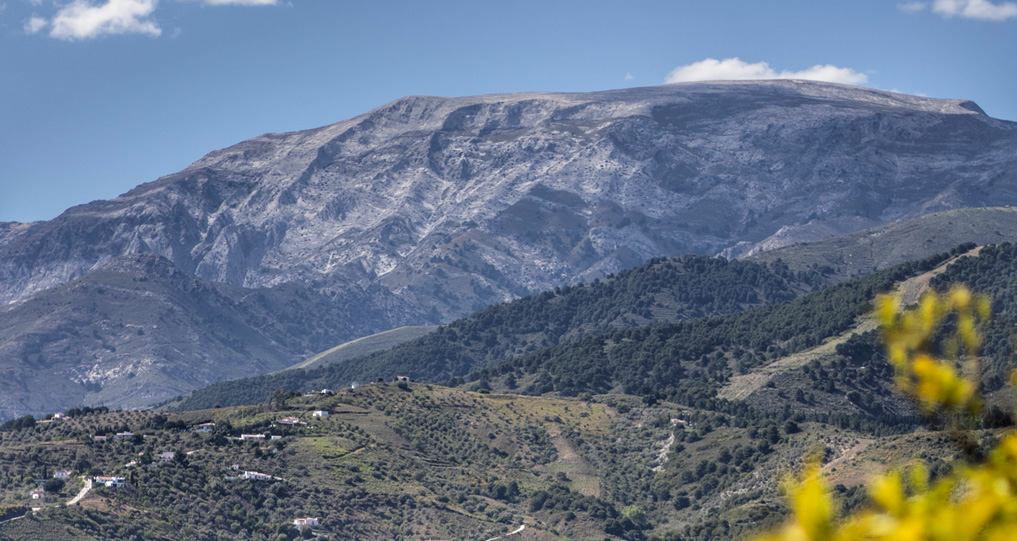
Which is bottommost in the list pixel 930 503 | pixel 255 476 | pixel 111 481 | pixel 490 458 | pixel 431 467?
pixel 490 458

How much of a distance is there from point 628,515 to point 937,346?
1637 inches

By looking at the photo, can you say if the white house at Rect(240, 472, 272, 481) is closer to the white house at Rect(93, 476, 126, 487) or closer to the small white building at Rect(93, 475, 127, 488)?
the small white building at Rect(93, 475, 127, 488)

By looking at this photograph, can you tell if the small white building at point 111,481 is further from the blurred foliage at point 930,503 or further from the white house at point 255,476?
the blurred foliage at point 930,503

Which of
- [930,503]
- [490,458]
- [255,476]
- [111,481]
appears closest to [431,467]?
[490,458]

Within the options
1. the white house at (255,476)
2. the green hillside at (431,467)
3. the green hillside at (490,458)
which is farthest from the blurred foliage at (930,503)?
the white house at (255,476)

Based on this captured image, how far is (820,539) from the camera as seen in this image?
5848 millimetres

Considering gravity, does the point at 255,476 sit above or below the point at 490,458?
above

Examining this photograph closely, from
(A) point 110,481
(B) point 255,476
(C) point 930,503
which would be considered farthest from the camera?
(B) point 255,476

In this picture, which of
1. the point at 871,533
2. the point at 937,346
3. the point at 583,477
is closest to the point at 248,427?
the point at 583,477

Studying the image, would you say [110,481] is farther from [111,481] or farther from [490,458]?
[490,458]

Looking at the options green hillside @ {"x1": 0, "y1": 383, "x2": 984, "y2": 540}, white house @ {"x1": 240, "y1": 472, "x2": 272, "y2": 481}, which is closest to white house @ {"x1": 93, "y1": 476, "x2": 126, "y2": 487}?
green hillside @ {"x1": 0, "y1": 383, "x2": 984, "y2": 540}

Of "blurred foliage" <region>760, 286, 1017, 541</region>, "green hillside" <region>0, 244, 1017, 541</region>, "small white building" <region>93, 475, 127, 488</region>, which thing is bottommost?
"green hillside" <region>0, 244, 1017, 541</region>

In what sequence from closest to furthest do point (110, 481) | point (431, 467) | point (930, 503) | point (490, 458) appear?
point (930, 503), point (110, 481), point (431, 467), point (490, 458)

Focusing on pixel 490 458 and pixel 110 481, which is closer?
pixel 110 481
